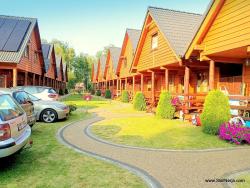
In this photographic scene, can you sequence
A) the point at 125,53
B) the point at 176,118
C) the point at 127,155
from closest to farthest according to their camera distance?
the point at 127,155 < the point at 176,118 < the point at 125,53

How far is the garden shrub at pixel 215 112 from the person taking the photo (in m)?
→ 9.91

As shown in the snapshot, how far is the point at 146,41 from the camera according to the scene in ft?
67.4

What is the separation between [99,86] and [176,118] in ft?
157

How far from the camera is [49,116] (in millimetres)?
13070

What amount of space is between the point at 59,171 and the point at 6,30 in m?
19.2

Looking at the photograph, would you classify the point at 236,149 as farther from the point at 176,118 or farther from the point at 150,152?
the point at 176,118

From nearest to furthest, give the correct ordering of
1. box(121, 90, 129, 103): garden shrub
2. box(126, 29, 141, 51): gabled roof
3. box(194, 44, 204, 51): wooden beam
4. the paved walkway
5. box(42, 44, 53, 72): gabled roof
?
the paved walkway, box(194, 44, 204, 51): wooden beam, box(126, 29, 141, 51): gabled roof, box(121, 90, 129, 103): garden shrub, box(42, 44, 53, 72): gabled roof

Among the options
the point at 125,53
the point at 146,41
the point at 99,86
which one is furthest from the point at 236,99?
the point at 99,86

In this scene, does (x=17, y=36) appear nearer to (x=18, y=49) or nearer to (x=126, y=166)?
(x=18, y=49)

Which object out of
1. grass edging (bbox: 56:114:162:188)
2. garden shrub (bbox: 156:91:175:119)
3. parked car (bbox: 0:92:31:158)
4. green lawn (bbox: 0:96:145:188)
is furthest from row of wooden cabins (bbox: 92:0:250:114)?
parked car (bbox: 0:92:31:158)

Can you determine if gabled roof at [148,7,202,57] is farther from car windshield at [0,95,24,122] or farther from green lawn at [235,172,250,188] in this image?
car windshield at [0,95,24,122]

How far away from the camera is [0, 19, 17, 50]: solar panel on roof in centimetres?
2009

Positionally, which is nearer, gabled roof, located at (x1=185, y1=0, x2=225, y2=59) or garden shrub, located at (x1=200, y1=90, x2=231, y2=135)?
garden shrub, located at (x1=200, y1=90, x2=231, y2=135)

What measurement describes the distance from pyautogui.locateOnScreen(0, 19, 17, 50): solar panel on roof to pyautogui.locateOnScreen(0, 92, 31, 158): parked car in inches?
591
